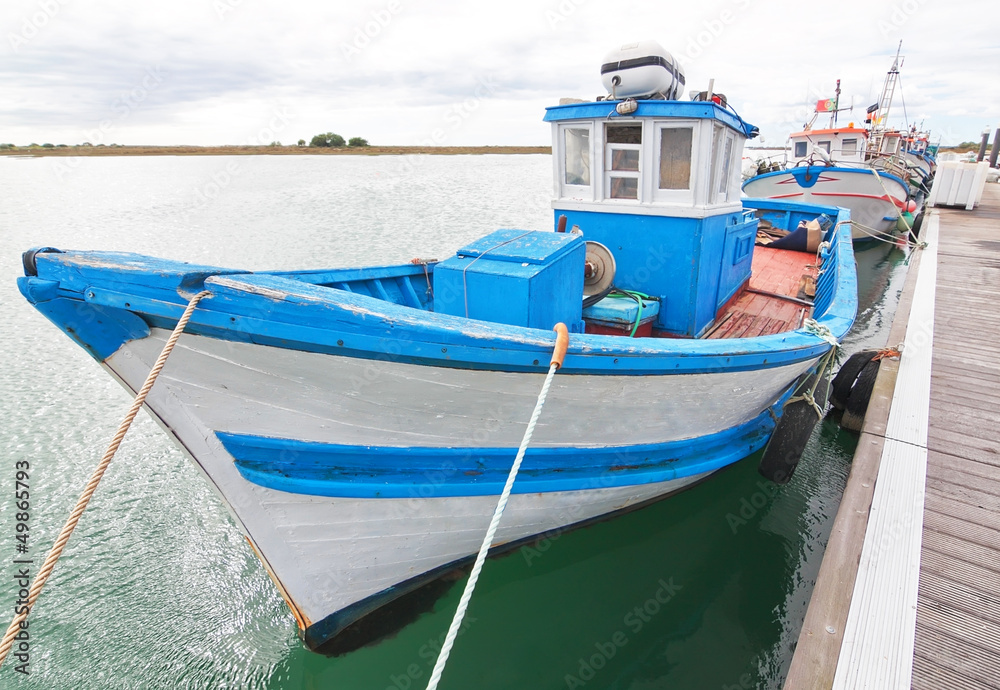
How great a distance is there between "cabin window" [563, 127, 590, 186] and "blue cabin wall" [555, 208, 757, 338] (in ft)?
1.07

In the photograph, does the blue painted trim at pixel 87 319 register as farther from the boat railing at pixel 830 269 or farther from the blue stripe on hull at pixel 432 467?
the boat railing at pixel 830 269

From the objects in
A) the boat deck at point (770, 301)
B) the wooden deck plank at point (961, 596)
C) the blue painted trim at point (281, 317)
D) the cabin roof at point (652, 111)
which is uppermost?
the cabin roof at point (652, 111)

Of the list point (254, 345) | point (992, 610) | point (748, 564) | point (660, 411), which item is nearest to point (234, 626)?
point (254, 345)

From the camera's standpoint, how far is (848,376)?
6453mm

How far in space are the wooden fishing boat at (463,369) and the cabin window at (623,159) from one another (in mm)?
20

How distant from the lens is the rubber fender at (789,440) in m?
4.38

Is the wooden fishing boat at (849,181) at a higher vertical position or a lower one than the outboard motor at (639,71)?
lower

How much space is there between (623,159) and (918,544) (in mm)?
3670

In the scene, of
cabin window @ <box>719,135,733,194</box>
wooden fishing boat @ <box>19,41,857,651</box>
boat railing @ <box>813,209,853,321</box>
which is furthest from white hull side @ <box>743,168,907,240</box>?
wooden fishing boat @ <box>19,41,857,651</box>

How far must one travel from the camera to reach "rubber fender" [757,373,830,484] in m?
4.38

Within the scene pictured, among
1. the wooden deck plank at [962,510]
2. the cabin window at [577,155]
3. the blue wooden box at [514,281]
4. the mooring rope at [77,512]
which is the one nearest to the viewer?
the mooring rope at [77,512]

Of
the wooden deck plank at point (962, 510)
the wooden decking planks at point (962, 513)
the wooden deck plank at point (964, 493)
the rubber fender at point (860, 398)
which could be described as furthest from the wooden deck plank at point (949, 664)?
the rubber fender at point (860, 398)

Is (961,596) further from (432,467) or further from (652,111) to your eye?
(652,111)

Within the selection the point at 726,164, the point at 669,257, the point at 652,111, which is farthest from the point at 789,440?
the point at 652,111
